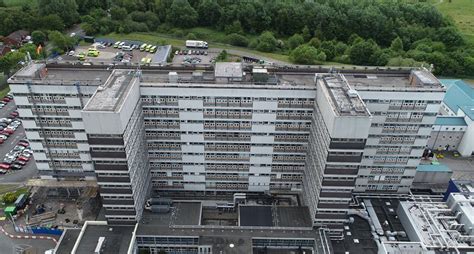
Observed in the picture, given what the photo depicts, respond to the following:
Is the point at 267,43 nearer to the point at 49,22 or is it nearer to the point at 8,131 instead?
the point at 49,22

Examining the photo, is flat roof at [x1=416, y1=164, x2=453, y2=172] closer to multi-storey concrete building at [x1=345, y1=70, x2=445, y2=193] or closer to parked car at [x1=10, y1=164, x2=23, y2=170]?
multi-storey concrete building at [x1=345, y1=70, x2=445, y2=193]

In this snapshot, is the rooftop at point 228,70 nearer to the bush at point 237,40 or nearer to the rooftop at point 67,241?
the rooftop at point 67,241

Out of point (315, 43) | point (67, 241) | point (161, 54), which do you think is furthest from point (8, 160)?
point (315, 43)

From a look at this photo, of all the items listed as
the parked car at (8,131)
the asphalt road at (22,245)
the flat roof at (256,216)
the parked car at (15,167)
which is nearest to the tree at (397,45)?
the flat roof at (256,216)

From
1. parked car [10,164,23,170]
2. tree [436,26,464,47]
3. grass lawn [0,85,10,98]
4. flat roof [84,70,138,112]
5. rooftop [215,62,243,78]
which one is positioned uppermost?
rooftop [215,62,243,78]

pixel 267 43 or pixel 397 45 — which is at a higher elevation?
pixel 397 45

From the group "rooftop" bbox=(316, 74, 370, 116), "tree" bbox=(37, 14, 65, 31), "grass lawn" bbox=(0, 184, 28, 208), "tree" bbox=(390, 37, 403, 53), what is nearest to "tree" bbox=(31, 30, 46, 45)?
"tree" bbox=(37, 14, 65, 31)
